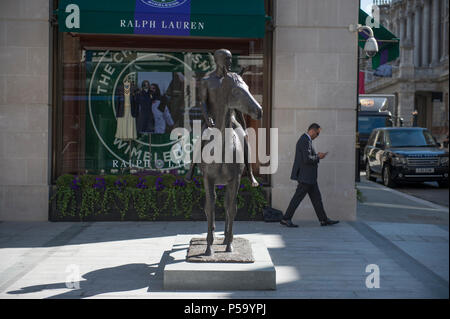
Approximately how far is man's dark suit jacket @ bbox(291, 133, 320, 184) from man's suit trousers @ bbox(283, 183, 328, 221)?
0.14m

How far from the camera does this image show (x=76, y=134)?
10.7 m

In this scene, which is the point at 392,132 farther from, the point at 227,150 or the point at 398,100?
the point at 398,100

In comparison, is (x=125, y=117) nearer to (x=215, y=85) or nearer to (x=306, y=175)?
(x=306, y=175)

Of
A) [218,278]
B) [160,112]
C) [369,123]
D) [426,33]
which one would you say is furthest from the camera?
[426,33]

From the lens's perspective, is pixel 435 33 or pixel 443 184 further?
pixel 435 33

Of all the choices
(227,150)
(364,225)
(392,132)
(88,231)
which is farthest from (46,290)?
(392,132)

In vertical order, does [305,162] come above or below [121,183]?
above

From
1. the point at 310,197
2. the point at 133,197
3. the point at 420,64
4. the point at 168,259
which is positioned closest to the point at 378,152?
the point at 310,197

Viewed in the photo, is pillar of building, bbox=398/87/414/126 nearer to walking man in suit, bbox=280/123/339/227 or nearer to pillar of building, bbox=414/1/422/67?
pillar of building, bbox=414/1/422/67

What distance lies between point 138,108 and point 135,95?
0.29 meters

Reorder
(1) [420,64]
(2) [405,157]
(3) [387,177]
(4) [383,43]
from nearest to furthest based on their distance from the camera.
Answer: (4) [383,43], (2) [405,157], (3) [387,177], (1) [420,64]

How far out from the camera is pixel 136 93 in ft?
35.9

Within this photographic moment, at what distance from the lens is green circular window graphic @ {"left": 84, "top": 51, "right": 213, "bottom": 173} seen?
1083cm

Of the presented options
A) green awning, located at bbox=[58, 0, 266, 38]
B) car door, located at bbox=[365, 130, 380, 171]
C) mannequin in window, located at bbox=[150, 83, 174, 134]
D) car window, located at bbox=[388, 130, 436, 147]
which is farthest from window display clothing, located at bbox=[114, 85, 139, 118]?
car door, located at bbox=[365, 130, 380, 171]
